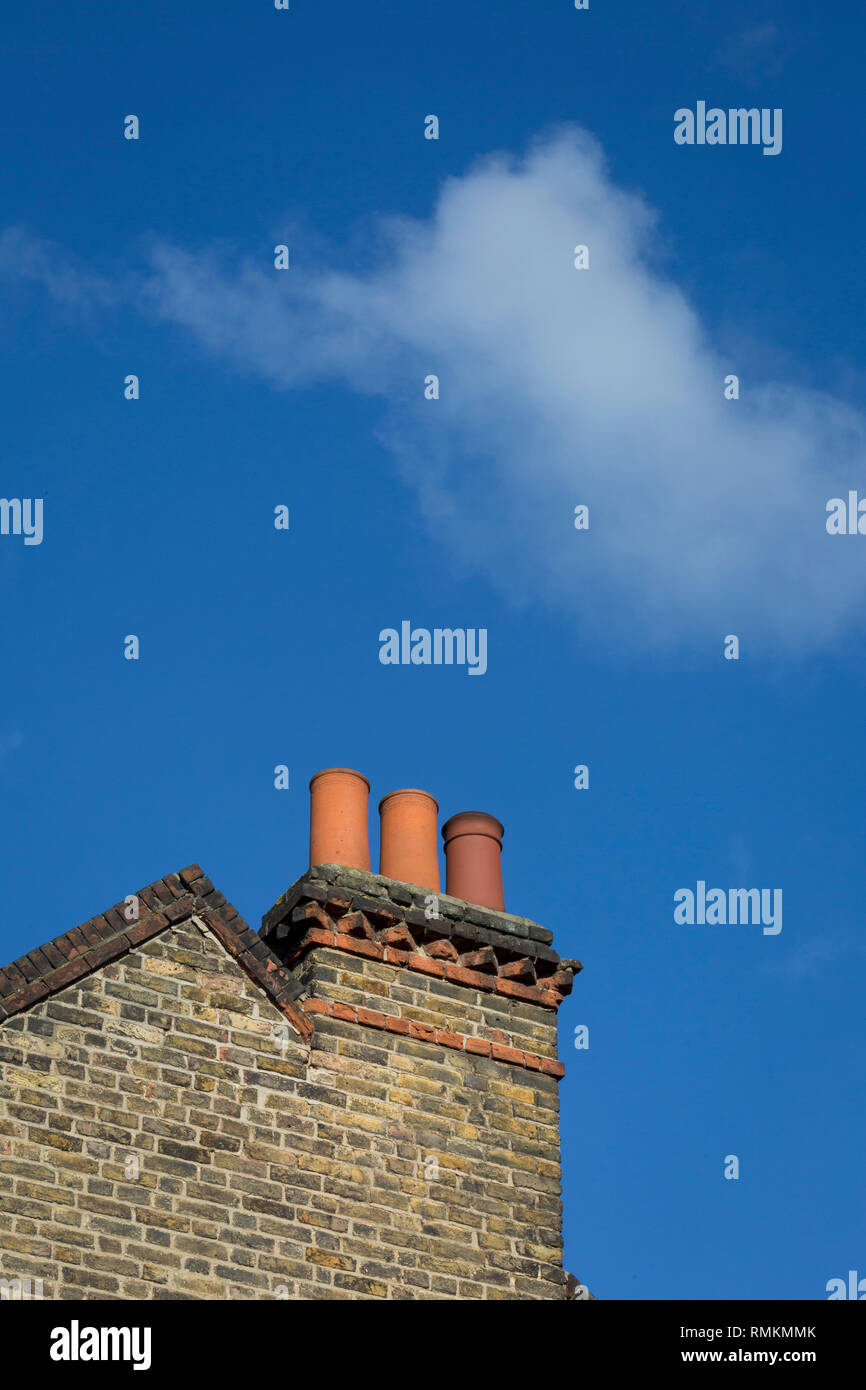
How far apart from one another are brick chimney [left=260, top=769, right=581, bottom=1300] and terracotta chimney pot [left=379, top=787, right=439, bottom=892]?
0.02 m

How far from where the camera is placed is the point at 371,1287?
15.4m

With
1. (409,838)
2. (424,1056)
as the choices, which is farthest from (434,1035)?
(409,838)

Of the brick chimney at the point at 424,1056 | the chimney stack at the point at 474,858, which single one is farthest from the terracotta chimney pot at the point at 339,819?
the chimney stack at the point at 474,858

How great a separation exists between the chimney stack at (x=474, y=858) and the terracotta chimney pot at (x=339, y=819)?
78 cm

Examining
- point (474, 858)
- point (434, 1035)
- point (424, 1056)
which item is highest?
point (474, 858)

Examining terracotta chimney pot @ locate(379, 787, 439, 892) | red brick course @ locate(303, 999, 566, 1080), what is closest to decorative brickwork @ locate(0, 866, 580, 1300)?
red brick course @ locate(303, 999, 566, 1080)

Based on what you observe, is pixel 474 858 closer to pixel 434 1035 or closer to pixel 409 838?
pixel 409 838

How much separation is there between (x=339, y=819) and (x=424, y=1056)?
6.89ft

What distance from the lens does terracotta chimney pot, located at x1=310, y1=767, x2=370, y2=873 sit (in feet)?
57.3

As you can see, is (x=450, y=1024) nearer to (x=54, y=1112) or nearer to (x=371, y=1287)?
(x=371, y=1287)

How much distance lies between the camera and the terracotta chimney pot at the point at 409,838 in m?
17.7

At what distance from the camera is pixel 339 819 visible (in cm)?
1762

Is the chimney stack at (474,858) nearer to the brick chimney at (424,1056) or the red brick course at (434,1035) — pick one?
the brick chimney at (424,1056)
